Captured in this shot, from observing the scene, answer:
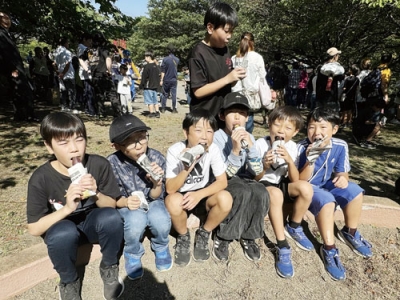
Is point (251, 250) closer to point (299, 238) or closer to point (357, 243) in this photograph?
point (299, 238)

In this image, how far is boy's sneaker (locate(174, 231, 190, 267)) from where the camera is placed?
2432 mm

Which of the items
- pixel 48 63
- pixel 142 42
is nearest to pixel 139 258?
pixel 48 63

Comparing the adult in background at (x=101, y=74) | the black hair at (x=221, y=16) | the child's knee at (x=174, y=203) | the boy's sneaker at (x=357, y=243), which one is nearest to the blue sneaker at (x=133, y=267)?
the child's knee at (x=174, y=203)

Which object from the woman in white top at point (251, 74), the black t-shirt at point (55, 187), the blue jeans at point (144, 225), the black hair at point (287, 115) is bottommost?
the blue jeans at point (144, 225)

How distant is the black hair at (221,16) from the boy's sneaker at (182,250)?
194cm

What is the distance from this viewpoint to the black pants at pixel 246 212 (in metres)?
2.46

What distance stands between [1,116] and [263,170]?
23.9 ft

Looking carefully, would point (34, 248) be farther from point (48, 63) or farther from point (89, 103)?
point (48, 63)

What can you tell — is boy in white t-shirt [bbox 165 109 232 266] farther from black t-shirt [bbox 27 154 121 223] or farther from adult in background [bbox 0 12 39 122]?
adult in background [bbox 0 12 39 122]

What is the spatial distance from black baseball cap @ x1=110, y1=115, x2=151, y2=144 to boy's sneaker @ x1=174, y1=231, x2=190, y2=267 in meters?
1.06

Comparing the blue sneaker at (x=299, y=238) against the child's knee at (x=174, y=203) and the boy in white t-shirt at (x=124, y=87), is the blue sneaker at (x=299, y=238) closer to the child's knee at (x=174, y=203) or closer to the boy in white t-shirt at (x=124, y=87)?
the child's knee at (x=174, y=203)

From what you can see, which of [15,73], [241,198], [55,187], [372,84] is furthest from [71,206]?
[372,84]

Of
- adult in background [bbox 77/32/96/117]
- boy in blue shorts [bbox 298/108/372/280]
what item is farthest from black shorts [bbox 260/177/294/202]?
adult in background [bbox 77/32/96/117]

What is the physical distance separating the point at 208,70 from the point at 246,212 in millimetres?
1373
